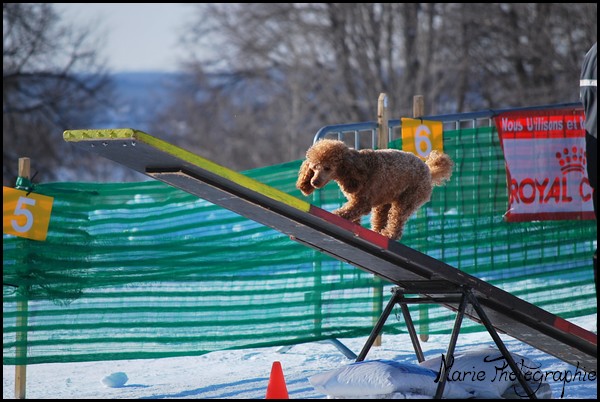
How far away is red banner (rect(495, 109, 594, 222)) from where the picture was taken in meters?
8.81

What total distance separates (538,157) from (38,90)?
3076 centimetres

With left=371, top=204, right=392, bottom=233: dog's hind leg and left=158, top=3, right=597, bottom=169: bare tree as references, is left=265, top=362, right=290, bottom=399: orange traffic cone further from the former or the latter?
left=158, top=3, right=597, bottom=169: bare tree

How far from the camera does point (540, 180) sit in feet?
29.0

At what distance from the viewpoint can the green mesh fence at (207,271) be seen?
752cm

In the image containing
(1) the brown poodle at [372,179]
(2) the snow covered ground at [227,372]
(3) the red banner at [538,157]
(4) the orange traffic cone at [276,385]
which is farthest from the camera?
(3) the red banner at [538,157]

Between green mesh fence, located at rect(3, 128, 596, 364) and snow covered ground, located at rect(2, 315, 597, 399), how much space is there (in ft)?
0.64

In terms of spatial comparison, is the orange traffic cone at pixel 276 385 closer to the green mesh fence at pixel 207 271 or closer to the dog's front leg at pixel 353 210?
the dog's front leg at pixel 353 210

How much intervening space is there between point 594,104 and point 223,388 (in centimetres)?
366

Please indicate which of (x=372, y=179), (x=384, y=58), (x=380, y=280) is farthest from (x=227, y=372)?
(x=384, y=58)

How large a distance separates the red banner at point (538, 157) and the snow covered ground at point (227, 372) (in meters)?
1.37

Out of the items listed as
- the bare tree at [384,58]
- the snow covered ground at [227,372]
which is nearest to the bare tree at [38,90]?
the bare tree at [384,58]

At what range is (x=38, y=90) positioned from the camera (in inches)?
1441

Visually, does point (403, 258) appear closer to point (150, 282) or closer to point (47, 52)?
point (150, 282)

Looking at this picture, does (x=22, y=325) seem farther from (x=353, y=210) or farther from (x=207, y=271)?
(x=353, y=210)
